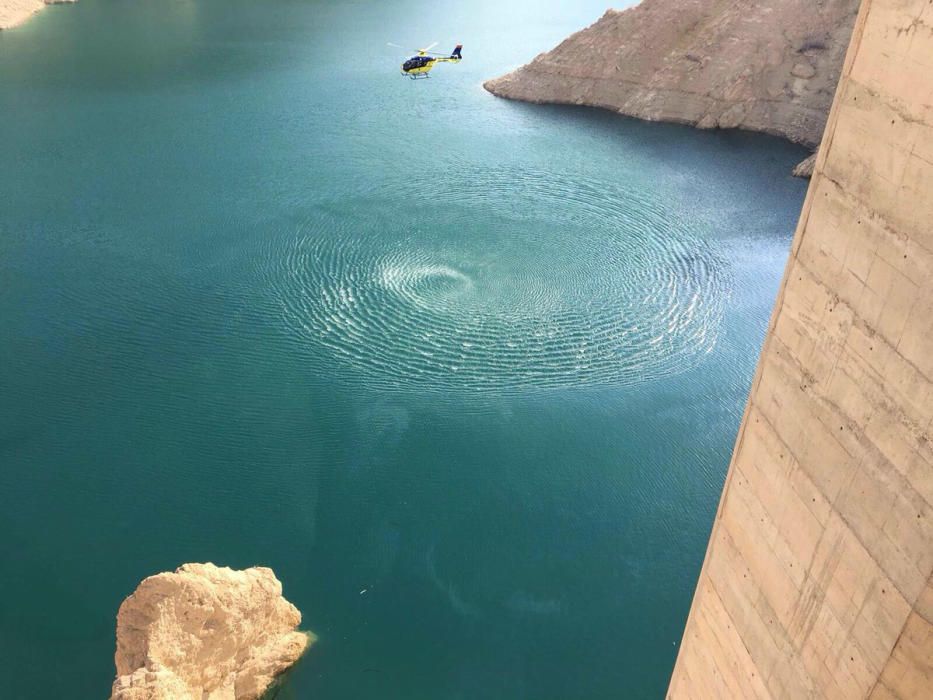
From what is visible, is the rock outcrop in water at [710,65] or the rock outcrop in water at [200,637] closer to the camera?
the rock outcrop in water at [200,637]

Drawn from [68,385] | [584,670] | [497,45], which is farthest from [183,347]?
[497,45]

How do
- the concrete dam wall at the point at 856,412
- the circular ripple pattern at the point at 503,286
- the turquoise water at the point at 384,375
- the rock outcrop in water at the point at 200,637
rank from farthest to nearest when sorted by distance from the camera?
the circular ripple pattern at the point at 503,286, the turquoise water at the point at 384,375, the rock outcrop in water at the point at 200,637, the concrete dam wall at the point at 856,412

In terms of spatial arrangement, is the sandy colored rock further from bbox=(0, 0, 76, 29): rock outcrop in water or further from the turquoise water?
bbox=(0, 0, 76, 29): rock outcrop in water

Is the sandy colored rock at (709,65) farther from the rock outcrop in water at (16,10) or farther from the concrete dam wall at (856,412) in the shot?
the concrete dam wall at (856,412)

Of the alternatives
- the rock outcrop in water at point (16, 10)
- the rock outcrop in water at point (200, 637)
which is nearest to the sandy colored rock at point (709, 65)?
the rock outcrop in water at point (16, 10)

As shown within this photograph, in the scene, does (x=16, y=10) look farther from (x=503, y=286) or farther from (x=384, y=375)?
(x=384, y=375)

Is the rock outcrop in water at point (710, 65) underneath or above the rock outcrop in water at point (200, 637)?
above

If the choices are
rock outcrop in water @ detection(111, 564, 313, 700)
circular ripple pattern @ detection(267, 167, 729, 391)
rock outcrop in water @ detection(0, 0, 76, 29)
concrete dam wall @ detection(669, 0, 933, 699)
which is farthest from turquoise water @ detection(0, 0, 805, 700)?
rock outcrop in water @ detection(0, 0, 76, 29)
